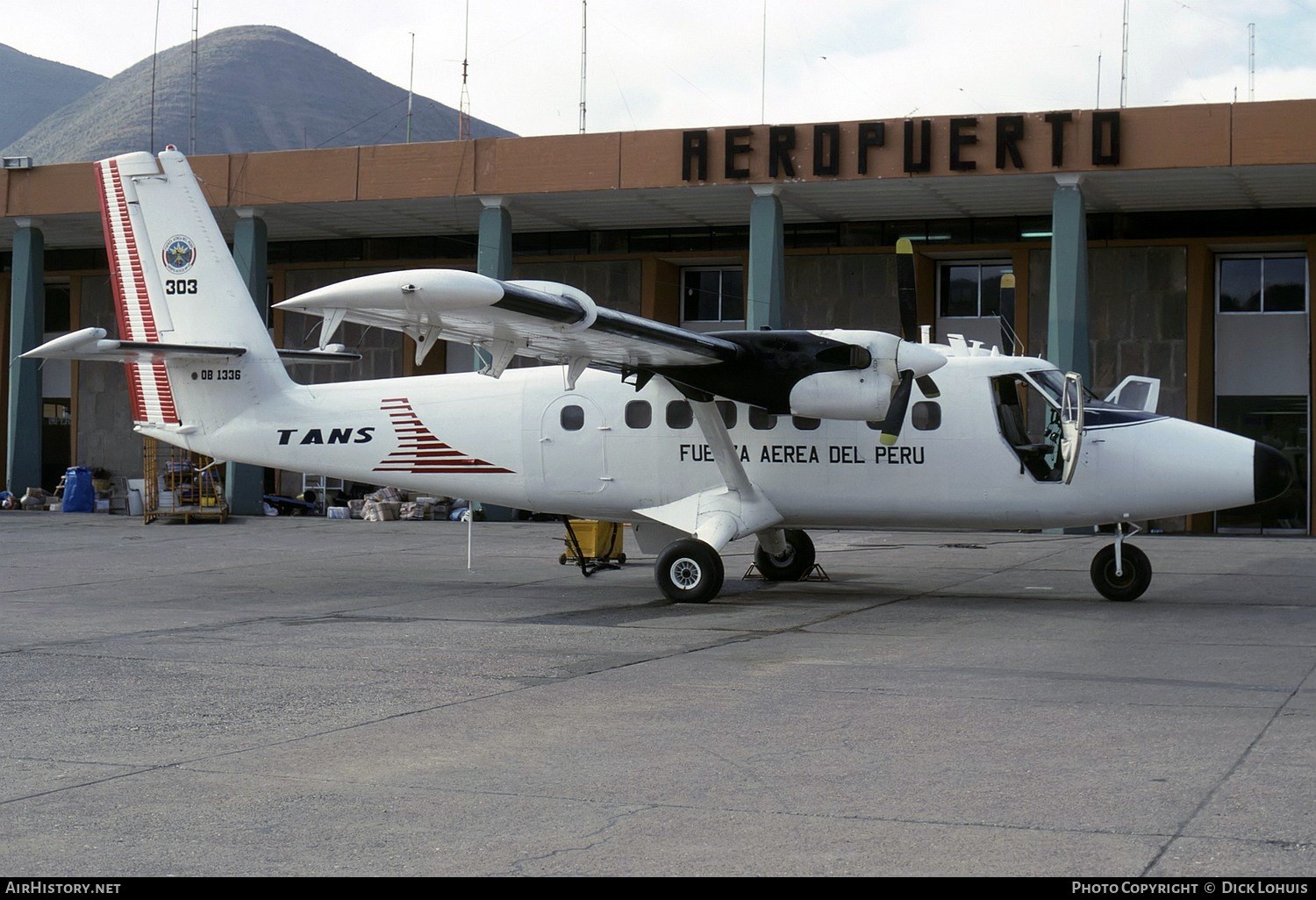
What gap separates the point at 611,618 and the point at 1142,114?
19.3 metres

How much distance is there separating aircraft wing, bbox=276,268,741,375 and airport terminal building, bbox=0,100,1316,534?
15.1 m

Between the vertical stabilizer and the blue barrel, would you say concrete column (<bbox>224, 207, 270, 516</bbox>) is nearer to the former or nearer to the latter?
the blue barrel

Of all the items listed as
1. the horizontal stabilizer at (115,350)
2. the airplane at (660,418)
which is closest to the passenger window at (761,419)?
the airplane at (660,418)

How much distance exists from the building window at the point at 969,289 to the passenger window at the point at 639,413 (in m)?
19.9

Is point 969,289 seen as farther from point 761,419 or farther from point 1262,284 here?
point 761,419

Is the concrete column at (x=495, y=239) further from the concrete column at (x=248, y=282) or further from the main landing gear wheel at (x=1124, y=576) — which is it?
the main landing gear wheel at (x=1124, y=576)

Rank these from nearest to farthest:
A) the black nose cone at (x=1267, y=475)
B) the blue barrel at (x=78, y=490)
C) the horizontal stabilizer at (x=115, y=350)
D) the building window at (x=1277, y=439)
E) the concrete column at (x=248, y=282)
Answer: the black nose cone at (x=1267, y=475) → the horizontal stabilizer at (x=115, y=350) → the building window at (x=1277, y=439) → the concrete column at (x=248, y=282) → the blue barrel at (x=78, y=490)

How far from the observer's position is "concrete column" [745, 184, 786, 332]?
28.6 m

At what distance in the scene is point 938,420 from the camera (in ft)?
46.4

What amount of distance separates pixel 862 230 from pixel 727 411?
20.0 meters

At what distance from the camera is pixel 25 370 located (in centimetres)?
3447

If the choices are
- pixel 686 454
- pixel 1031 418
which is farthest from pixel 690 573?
pixel 1031 418

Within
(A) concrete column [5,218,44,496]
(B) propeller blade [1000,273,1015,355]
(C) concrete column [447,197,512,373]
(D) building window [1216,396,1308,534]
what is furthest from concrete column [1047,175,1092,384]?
(A) concrete column [5,218,44,496]

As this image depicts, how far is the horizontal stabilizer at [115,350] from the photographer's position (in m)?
13.6
